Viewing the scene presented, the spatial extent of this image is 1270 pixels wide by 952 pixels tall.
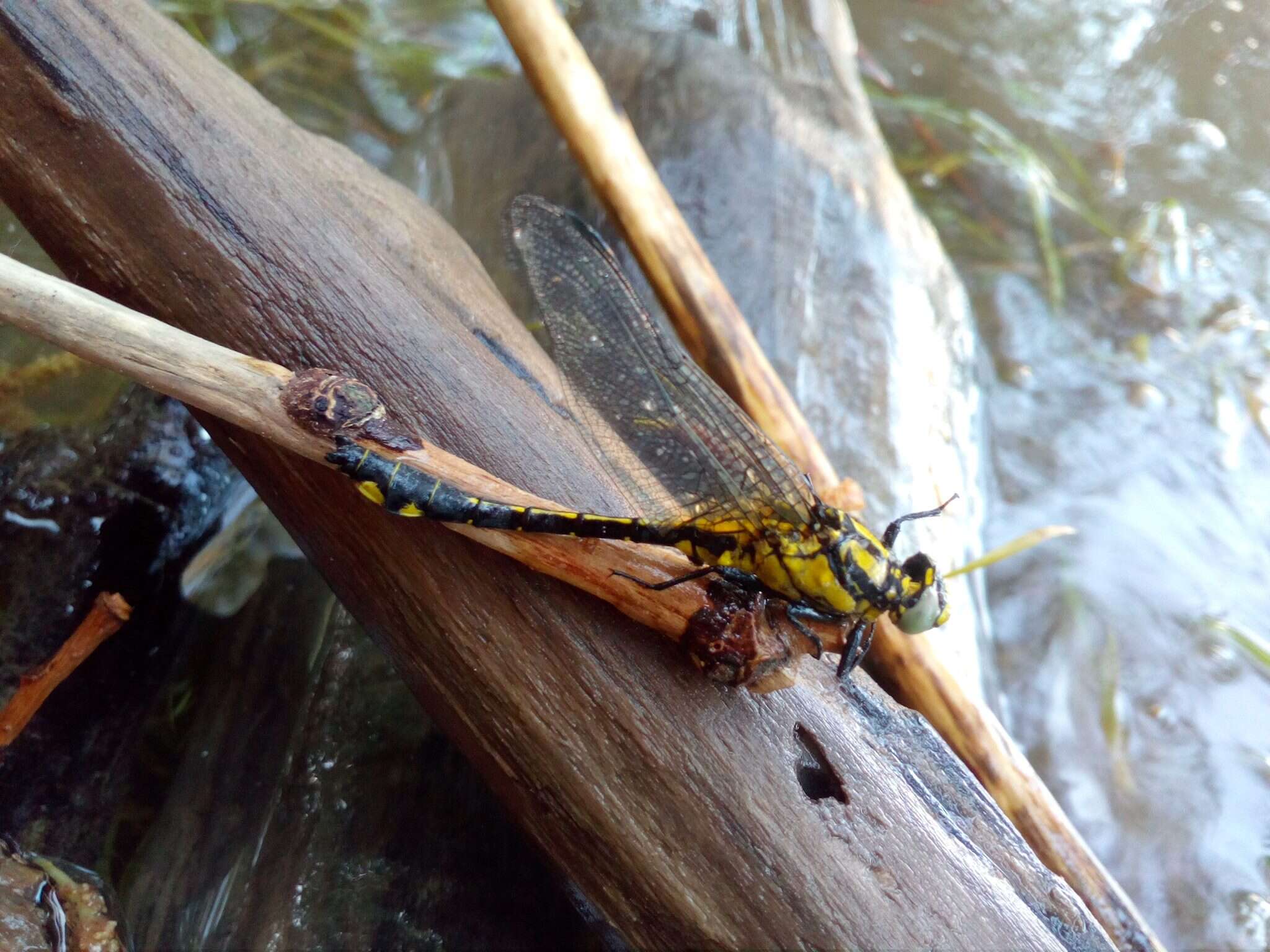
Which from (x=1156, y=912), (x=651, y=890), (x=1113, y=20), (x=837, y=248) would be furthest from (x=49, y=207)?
(x=1113, y=20)

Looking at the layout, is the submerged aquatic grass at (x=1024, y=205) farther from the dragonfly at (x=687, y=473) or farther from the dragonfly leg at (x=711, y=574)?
the dragonfly leg at (x=711, y=574)

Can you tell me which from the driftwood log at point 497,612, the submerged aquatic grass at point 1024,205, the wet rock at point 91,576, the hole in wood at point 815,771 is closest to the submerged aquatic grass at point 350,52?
the wet rock at point 91,576

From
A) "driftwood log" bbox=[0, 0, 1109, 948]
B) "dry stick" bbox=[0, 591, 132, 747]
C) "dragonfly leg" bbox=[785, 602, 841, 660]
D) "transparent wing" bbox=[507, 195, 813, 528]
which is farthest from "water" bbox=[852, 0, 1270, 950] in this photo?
"dry stick" bbox=[0, 591, 132, 747]

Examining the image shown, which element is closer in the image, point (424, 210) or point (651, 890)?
point (651, 890)

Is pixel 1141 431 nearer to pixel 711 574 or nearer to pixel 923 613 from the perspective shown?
pixel 923 613

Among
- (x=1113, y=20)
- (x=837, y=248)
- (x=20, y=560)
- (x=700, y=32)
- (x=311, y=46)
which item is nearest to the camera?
(x=20, y=560)

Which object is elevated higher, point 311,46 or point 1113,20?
point 311,46

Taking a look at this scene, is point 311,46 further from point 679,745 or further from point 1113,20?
point 1113,20

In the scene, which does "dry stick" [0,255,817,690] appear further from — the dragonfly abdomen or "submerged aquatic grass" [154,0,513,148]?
"submerged aquatic grass" [154,0,513,148]
